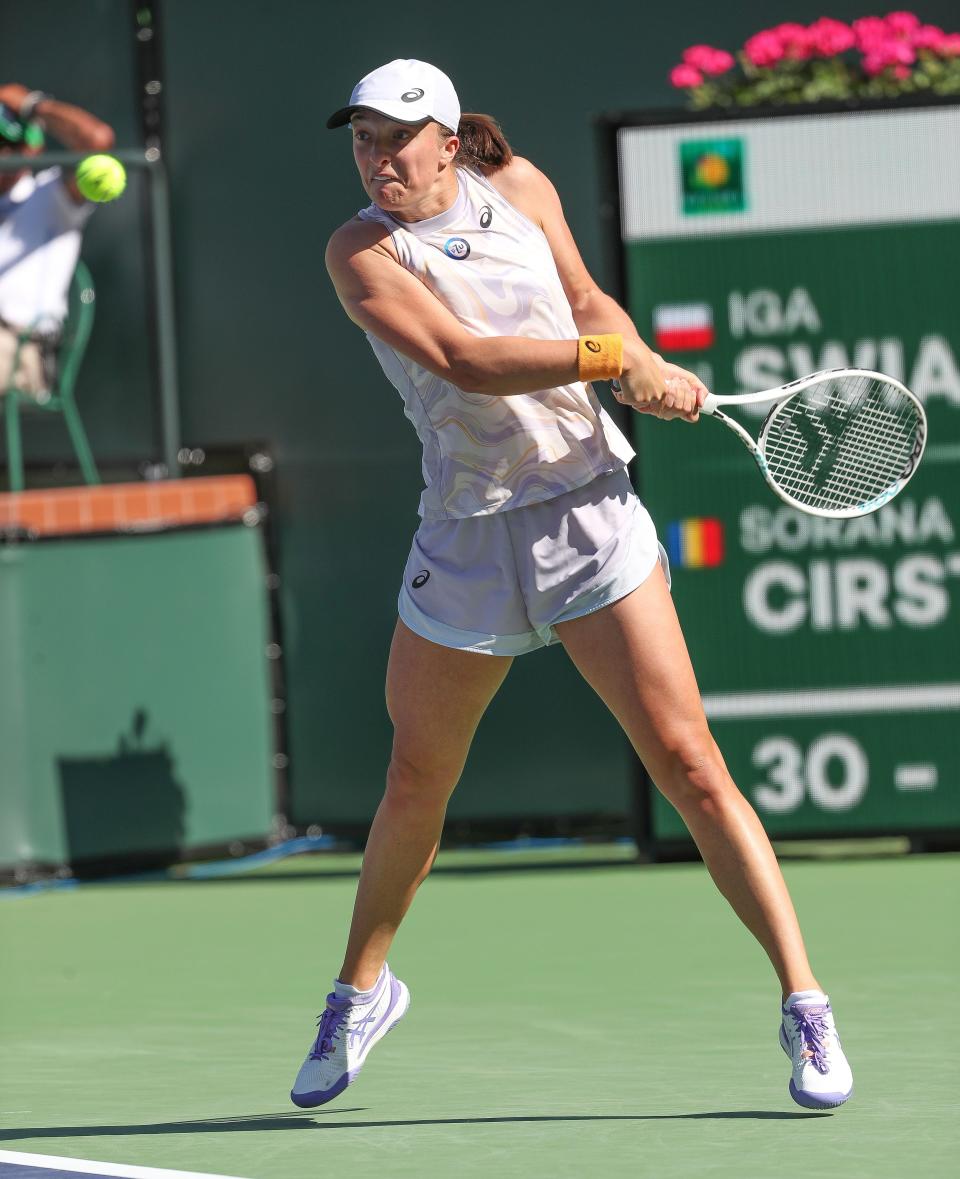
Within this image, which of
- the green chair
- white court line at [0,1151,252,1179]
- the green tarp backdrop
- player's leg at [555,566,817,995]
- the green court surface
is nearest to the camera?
white court line at [0,1151,252,1179]

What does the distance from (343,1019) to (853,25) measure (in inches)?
206

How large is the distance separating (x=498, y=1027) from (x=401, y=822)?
41.5 inches

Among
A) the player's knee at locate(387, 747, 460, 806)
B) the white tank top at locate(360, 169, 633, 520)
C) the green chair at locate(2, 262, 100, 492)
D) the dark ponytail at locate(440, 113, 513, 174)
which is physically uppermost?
the dark ponytail at locate(440, 113, 513, 174)

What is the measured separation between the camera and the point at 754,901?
4320mm

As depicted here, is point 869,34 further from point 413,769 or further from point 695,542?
point 413,769

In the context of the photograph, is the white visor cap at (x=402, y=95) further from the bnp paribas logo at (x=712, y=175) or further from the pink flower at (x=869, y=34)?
the pink flower at (x=869, y=34)

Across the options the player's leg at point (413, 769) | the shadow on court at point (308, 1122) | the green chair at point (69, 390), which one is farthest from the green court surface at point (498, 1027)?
the green chair at point (69, 390)

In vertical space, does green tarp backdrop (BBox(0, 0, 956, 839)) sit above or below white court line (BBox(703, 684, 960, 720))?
above

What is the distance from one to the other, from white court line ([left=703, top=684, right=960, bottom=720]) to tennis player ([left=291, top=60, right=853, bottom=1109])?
10.4ft

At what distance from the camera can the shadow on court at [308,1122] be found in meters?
4.39

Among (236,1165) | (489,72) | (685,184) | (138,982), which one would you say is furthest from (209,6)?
(236,1165)

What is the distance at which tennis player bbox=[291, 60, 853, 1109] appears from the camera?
14.1ft

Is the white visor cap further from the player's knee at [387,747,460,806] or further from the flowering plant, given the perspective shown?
the flowering plant

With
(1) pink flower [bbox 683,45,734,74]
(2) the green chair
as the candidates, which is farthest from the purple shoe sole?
(2) the green chair
